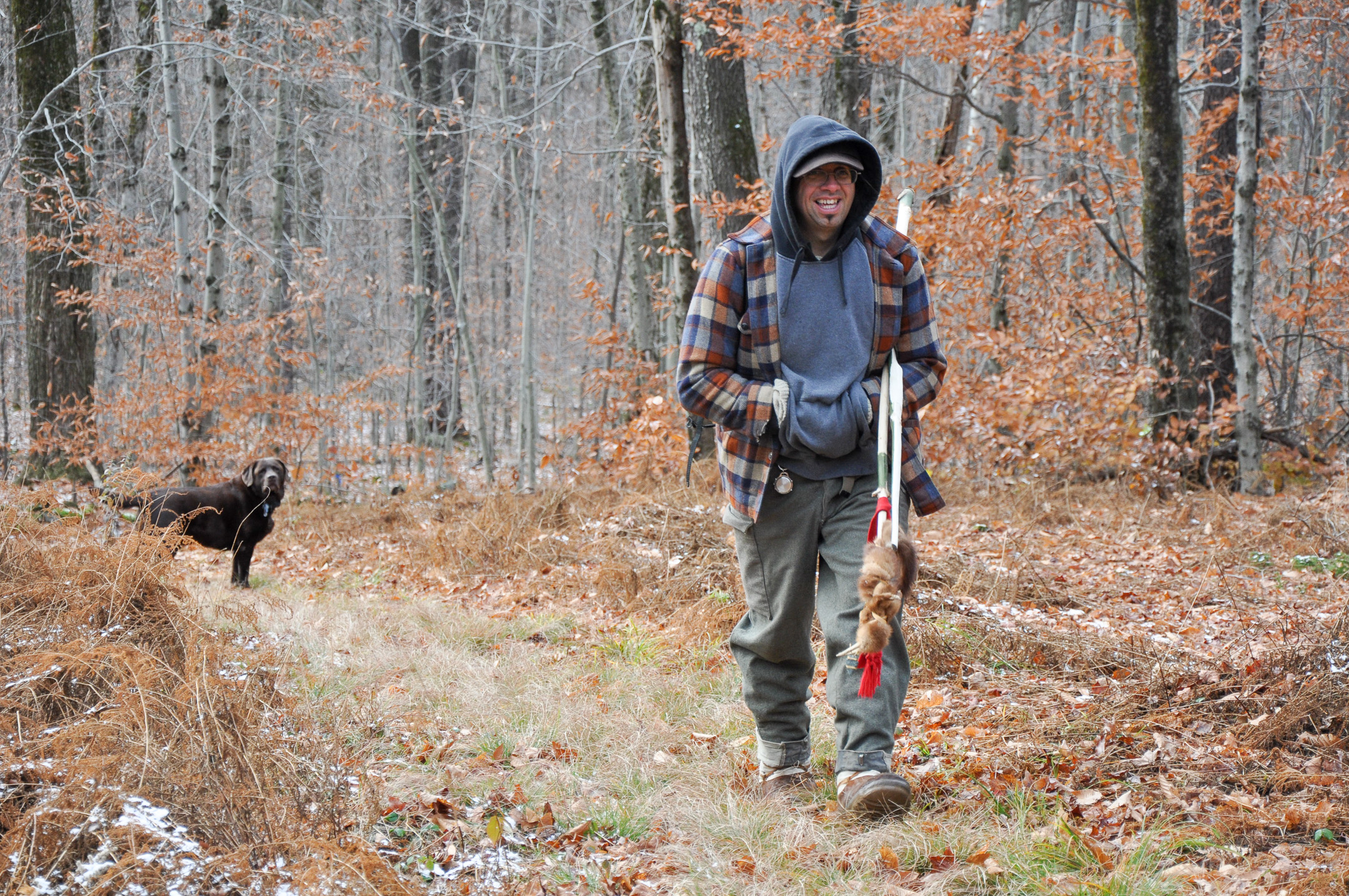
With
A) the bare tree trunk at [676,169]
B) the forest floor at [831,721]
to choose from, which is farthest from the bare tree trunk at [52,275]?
the bare tree trunk at [676,169]

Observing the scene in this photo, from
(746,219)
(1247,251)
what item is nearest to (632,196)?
(746,219)

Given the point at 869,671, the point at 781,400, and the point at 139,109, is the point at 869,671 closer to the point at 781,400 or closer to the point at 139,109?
the point at 781,400

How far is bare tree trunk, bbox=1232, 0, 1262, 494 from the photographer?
8625 millimetres

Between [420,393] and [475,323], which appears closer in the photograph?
[420,393]

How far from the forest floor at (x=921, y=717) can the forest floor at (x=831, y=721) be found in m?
0.01

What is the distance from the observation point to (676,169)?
10672 millimetres

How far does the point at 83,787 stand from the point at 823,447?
2.25m

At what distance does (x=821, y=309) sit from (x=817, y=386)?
273 millimetres

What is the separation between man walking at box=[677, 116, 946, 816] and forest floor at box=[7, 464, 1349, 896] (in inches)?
16.7

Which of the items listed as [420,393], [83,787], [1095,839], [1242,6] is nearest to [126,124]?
[420,393]

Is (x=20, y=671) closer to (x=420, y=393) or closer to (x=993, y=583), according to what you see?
(x=993, y=583)

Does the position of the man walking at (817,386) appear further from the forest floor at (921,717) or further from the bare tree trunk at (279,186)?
the bare tree trunk at (279,186)

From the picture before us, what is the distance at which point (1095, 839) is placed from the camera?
122 inches

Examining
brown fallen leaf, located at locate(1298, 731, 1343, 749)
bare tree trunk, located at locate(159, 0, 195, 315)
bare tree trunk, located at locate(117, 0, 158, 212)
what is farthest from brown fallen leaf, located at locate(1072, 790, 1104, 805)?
bare tree trunk, located at locate(117, 0, 158, 212)
